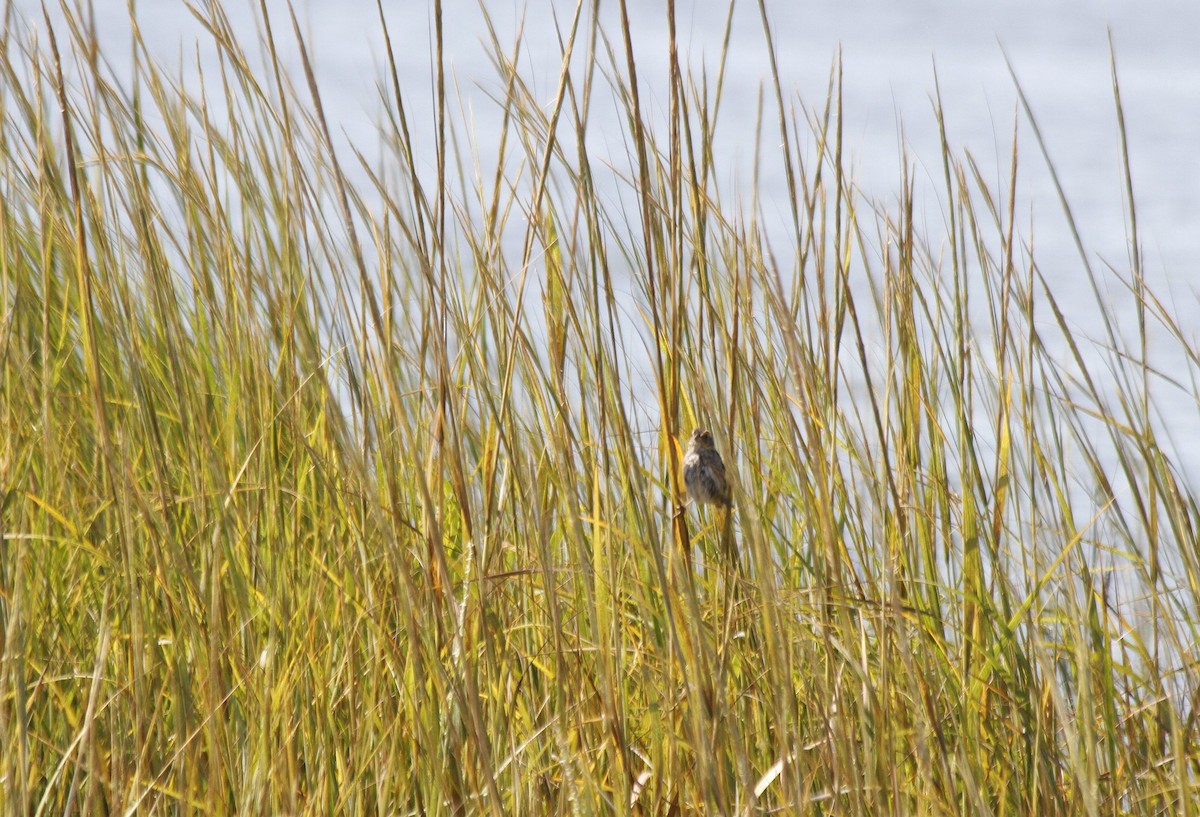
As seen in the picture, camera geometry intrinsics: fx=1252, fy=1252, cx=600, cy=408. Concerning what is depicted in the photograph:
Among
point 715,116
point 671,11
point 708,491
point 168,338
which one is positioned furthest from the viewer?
point 708,491

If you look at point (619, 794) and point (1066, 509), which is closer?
Answer: point (619, 794)

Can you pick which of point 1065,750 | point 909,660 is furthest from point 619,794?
point 1065,750

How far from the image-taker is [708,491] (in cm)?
155

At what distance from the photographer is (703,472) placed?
151cm

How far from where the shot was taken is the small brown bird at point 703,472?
58.4 inches

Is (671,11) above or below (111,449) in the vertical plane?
above

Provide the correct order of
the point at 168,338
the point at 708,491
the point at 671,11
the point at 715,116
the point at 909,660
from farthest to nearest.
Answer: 1. the point at 708,491
2. the point at 715,116
3. the point at 168,338
4. the point at 671,11
5. the point at 909,660

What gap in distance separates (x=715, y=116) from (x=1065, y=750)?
0.83 m

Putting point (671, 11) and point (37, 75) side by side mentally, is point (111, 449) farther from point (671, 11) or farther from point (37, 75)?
point (671, 11)

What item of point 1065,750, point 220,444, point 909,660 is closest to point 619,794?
point 909,660

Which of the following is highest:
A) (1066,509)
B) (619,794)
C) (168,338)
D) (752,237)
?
(752,237)

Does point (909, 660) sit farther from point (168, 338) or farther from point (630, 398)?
point (168, 338)

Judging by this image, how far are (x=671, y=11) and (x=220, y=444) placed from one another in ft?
2.68

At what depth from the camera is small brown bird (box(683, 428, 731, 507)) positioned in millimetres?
1484
